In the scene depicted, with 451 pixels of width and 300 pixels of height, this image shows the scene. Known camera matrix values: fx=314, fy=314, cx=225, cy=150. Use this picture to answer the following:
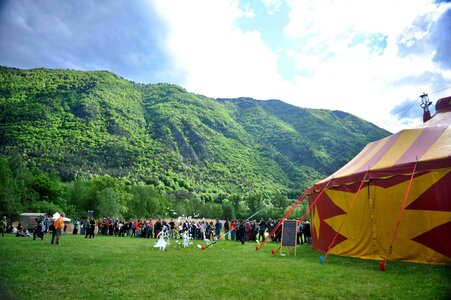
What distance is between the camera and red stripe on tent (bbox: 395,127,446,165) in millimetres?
10604

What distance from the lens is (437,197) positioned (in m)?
9.82

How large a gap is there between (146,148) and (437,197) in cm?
9520

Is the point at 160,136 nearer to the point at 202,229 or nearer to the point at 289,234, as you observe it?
the point at 202,229

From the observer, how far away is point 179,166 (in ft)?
326

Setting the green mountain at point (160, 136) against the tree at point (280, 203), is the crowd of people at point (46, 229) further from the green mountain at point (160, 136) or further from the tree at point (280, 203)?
the tree at point (280, 203)

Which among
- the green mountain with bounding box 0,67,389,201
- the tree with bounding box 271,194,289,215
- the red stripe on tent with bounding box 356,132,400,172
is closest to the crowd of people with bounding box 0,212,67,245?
the red stripe on tent with bounding box 356,132,400,172

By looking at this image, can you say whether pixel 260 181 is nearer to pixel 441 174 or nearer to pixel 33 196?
pixel 33 196

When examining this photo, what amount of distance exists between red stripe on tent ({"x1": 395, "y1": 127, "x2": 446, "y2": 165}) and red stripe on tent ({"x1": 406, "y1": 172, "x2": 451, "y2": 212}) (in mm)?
1033

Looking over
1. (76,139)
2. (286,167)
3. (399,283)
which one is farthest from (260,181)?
(399,283)

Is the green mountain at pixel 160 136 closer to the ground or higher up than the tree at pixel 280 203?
higher up

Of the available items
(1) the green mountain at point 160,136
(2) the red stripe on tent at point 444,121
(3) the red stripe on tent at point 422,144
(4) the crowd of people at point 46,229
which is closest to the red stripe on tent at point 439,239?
(3) the red stripe on tent at point 422,144

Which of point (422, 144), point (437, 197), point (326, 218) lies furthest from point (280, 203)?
point (437, 197)

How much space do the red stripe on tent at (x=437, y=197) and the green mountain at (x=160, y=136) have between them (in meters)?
61.3

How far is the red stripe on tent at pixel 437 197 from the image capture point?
379 inches
